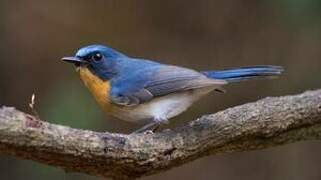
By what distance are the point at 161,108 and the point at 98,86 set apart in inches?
13.2

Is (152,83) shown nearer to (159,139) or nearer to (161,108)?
(161,108)

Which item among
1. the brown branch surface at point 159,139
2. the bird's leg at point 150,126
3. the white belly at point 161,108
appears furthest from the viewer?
the white belly at point 161,108

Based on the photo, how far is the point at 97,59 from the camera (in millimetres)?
3688

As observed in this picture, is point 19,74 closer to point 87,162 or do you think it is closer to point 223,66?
point 223,66

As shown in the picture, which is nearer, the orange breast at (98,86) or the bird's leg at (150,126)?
the bird's leg at (150,126)

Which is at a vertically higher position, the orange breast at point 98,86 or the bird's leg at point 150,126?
the orange breast at point 98,86

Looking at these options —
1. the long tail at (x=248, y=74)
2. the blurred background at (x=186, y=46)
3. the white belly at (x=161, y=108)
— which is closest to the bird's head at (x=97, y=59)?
the white belly at (x=161, y=108)

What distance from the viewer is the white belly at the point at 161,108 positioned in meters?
3.59

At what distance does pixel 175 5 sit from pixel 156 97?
3.00 m

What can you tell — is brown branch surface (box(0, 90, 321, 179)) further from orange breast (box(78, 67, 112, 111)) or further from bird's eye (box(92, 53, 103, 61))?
bird's eye (box(92, 53, 103, 61))

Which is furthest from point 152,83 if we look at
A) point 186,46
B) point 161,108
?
point 186,46

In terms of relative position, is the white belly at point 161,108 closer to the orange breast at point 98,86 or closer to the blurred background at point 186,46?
the orange breast at point 98,86

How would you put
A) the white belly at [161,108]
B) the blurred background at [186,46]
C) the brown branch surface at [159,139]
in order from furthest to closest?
the blurred background at [186,46], the white belly at [161,108], the brown branch surface at [159,139]

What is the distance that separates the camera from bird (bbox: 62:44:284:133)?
359 cm
